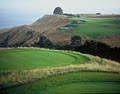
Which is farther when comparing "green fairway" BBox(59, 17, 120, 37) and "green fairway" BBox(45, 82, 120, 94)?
"green fairway" BBox(59, 17, 120, 37)

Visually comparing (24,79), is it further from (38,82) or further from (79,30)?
(79,30)

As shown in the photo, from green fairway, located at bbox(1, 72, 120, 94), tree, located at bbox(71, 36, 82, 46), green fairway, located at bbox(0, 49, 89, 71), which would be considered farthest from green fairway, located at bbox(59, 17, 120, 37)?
green fairway, located at bbox(1, 72, 120, 94)

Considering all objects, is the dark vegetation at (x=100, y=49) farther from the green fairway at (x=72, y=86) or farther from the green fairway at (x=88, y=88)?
the green fairway at (x=88, y=88)

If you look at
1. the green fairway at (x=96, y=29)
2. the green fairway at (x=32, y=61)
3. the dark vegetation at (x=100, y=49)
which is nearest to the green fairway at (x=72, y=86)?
the green fairway at (x=32, y=61)

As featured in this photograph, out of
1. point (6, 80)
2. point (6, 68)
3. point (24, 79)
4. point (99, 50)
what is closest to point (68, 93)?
point (24, 79)

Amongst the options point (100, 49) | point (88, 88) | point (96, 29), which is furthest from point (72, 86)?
point (96, 29)

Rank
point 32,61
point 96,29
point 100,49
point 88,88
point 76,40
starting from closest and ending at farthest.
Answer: point 88,88, point 32,61, point 100,49, point 76,40, point 96,29

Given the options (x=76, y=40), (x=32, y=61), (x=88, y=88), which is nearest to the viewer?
(x=88, y=88)

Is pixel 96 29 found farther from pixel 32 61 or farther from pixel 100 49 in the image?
pixel 32 61

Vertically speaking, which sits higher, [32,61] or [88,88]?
[32,61]

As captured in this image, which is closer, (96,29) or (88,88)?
(88,88)

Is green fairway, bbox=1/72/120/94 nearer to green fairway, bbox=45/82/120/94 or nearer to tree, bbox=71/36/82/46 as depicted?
green fairway, bbox=45/82/120/94

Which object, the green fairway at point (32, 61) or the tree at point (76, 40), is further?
the tree at point (76, 40)

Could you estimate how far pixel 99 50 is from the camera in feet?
95.3
